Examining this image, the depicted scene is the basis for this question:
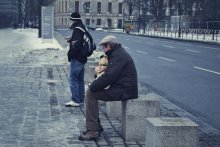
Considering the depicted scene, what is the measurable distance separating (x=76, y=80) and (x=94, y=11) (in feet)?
389

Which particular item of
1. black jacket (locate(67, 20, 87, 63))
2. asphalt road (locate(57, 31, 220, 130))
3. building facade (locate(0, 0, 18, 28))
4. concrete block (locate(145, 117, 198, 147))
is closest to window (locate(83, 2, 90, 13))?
building facade (locate(0, 0, 18, 28))

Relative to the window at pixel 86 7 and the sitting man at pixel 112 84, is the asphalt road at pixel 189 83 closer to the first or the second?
the sitting man at pixel 112 84

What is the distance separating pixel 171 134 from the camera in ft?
17.3

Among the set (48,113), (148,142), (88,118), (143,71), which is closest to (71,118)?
(48,113)

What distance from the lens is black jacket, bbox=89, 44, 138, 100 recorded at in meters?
6.46

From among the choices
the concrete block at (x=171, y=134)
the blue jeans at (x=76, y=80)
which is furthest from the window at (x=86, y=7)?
the concrete block at (x=171, y=134)

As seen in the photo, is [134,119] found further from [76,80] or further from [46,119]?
[76,80]

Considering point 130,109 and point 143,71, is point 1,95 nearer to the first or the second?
point 130,109

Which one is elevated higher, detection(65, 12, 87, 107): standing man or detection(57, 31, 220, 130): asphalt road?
detection(65, 12, 87, 107): standing man

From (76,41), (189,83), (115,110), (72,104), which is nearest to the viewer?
(115,110)

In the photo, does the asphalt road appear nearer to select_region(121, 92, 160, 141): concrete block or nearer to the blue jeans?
select_region(121, 92, 160, 141): concrete block

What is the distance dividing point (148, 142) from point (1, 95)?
5687 millimetres

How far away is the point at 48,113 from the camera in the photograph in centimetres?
839

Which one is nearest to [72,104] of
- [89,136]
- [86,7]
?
[89,136]
